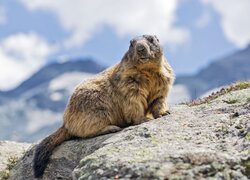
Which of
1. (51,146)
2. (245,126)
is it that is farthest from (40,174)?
(245,126)

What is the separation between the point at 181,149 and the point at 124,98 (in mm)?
3816

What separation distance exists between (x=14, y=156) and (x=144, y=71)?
16.0ft

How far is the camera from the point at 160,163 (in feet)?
33.1

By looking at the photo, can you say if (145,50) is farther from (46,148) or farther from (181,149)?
(181,149)

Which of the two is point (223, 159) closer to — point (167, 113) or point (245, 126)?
point (245, 126)

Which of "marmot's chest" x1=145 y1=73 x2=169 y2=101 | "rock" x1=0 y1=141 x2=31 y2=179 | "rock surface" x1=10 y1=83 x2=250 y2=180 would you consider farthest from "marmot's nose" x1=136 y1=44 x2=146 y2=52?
"rock" x1=0 y1=141 x2=31 y2=179

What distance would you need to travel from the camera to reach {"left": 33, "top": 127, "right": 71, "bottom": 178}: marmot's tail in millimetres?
14541

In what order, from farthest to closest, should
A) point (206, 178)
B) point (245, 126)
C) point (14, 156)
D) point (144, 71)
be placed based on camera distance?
point (14, 156)
point (144, 71)
point (245, 126)
point (206, 178)

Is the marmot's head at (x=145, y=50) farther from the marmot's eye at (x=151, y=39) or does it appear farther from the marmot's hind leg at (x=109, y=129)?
the marmot's hind leg at (x=109, y=129)

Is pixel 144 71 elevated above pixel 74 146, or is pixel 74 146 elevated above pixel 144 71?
pixel 144 71

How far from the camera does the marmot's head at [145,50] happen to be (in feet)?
46.5

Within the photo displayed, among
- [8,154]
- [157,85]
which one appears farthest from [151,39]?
[8,154]

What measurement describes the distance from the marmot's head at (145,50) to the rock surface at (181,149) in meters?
1.48

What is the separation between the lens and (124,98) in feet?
46.6
